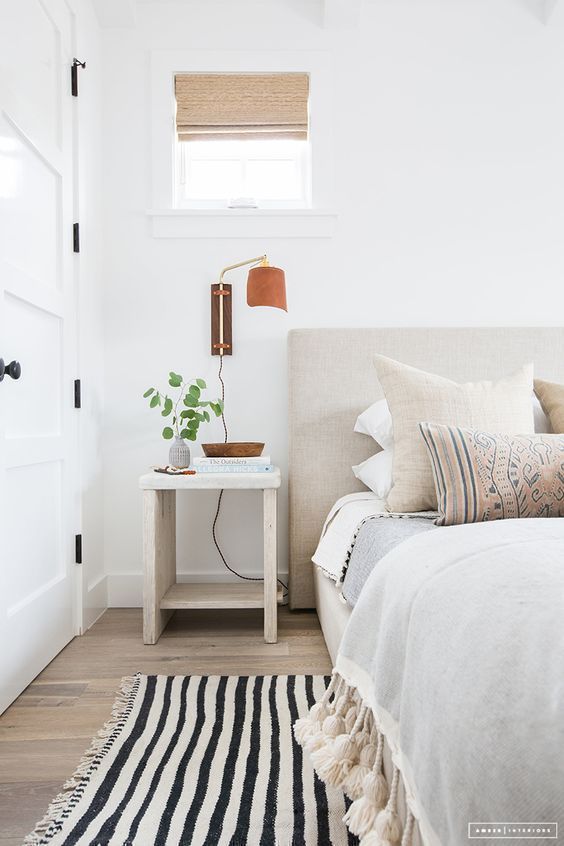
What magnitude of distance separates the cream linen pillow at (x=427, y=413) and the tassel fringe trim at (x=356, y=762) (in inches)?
27.1

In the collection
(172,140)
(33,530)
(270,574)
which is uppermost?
(172,140)

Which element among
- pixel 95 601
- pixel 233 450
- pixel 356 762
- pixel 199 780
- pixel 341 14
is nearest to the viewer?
pixel 356 762

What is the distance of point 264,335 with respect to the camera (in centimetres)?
258

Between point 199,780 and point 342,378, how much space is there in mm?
1560

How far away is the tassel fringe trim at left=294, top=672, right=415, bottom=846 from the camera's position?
32.6 inches

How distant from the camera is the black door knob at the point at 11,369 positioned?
61.9 inches

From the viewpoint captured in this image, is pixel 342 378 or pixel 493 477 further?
pixel 342 378

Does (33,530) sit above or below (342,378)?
below

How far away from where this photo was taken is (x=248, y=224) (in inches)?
101

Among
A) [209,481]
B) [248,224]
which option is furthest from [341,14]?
[209,481]

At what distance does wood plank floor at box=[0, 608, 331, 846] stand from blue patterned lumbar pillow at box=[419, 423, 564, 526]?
743 mm

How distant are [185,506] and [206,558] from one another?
0.80ft

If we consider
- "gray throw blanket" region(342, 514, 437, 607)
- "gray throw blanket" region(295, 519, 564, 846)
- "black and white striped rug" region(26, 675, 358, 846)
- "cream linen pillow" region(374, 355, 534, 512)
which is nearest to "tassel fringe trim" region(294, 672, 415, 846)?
"gray throw blanket" region(295, 519, 564, 846)

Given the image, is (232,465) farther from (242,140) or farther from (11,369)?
(242,140)
